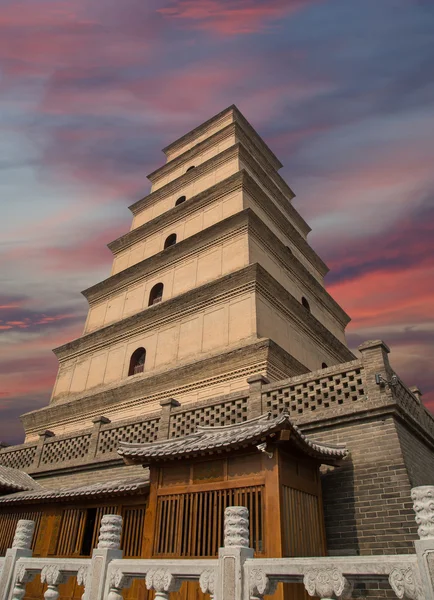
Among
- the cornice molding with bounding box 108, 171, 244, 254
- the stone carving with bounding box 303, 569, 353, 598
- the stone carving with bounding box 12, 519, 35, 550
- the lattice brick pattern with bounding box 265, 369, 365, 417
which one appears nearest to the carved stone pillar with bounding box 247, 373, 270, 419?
the lattice brick pattern with bounding box 265, 369, 365, 417

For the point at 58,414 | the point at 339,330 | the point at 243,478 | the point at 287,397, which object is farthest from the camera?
the point at 339,330

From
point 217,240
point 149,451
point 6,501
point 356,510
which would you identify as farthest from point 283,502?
point 217,240

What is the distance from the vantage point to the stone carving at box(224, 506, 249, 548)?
4.76 metres

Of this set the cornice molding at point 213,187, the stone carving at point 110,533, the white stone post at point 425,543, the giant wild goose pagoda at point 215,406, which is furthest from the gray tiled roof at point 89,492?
the cornice molding at point 213,187

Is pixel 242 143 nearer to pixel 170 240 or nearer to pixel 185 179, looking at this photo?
pixel 185 179

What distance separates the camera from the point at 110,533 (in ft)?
18.7

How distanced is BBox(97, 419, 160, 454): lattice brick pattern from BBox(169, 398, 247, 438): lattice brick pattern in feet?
2.48

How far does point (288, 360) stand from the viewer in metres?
13.9

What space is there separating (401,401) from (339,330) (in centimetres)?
1371

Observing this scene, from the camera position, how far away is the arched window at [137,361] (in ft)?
56.9

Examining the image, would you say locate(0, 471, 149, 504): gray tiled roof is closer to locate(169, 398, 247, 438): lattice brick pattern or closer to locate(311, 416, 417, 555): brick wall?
locate(169, 398, 247, 438): lattice brick pattern

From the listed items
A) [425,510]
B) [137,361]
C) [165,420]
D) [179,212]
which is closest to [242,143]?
[179,212]

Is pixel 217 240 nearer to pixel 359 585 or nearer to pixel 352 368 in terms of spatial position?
pixel 352 368

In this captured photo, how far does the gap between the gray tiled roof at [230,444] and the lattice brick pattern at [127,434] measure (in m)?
2.93
